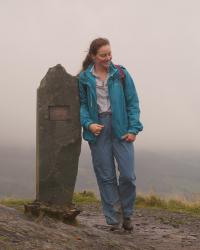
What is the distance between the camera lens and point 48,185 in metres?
8.96

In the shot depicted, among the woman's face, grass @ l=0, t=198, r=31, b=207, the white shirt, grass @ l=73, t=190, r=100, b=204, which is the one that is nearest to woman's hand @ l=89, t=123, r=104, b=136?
the white shirt

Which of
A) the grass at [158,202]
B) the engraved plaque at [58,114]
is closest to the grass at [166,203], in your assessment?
the grass at [158,202]

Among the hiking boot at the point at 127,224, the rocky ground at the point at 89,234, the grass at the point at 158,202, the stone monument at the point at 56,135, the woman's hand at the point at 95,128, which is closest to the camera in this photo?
the rocky ground at the point at 89,234

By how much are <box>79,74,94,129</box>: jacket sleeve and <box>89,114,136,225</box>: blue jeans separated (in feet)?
0.69

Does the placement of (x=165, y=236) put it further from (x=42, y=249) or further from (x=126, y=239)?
(x=42, y=249)

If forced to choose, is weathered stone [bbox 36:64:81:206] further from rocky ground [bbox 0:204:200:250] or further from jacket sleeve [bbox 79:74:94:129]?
rocky ground [bbox 0:204:200:250]

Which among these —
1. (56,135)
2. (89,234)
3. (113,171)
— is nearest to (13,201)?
(56,135)

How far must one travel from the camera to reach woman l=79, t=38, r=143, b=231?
855cm

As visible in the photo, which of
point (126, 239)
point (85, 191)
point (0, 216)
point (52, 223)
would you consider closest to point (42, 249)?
point (0, 216)

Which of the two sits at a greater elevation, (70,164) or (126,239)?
(70,164)

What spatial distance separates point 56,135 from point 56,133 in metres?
0.03

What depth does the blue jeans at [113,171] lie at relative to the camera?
8617mm

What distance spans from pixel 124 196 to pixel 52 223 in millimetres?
1295

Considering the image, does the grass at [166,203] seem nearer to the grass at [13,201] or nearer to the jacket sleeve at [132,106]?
the grass at [13,201]
